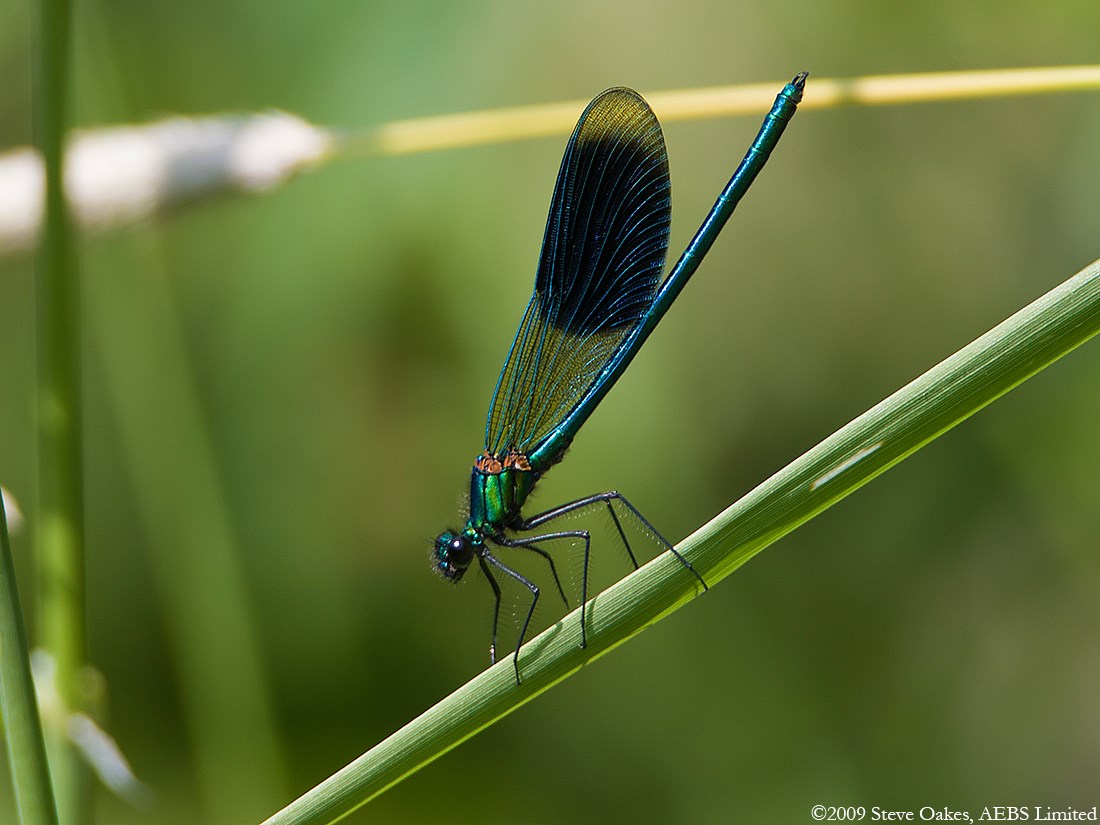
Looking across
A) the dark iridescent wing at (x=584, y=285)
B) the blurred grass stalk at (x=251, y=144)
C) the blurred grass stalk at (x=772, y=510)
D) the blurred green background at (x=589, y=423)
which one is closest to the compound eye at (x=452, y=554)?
the dark iridescent wing at (x=584, y=285)

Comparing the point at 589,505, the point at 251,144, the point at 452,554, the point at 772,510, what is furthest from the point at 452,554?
the point at 772,510

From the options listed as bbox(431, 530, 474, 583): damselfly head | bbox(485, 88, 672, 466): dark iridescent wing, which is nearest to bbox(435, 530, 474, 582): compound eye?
bbox(431, 530, 474, 583): damselfly head

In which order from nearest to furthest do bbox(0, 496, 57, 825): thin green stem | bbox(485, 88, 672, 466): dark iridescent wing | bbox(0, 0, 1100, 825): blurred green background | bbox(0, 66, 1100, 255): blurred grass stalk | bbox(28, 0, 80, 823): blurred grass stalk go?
bbox(0, 496, 57, 825): thin green stem, bbox(28, 0, 80, 823): blurred grass stalk, bbox(0, 66, 1100, 255): blurred grass stalk, bbox(485, 88, 672, 466): dark iridescent wing, bbox(0, 0, 1100, 825): blurred green background

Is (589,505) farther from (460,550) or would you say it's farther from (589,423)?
(589,423)

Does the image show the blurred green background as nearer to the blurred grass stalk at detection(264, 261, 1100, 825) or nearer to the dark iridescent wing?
the dark iridescent wing

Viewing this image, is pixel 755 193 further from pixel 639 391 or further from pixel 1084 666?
pixel 1084 666

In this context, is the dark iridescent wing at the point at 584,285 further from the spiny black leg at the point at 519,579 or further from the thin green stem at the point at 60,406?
the thin green stem at the point at 60,406

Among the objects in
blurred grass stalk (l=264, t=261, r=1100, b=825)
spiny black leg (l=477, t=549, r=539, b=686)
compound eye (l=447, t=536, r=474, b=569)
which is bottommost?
blurred grass stalk (l=264, t=261, r=1100, b=825)
